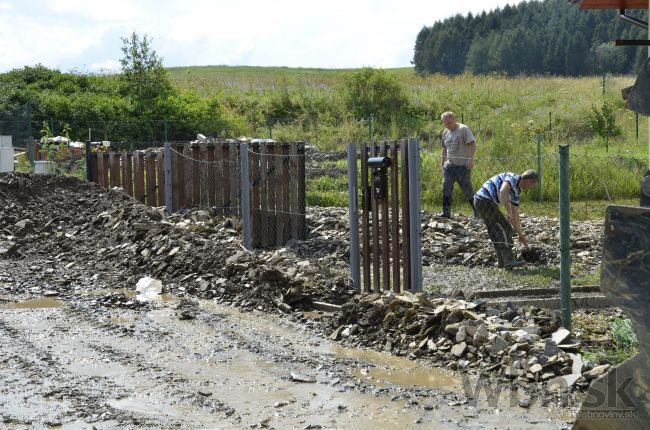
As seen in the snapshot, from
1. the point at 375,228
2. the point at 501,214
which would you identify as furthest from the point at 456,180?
the point at 375,228

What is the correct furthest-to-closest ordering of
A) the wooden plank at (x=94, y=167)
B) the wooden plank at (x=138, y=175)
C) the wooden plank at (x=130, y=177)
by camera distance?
1. the wooden plank at (x=94, y=167)
2. the wooden plank at (x=130, y=177)
3. the wooden plank at (x=138, y=175)

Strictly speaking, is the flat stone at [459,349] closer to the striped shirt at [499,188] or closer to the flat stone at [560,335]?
the flat stone at [560,335]

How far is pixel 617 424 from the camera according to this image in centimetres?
346

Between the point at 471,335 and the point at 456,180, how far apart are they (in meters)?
7.61

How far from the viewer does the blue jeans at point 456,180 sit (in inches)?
578

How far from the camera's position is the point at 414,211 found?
9.38 meters

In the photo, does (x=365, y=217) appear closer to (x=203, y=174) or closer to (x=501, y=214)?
(x=501, y=214)

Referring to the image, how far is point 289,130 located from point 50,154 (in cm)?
1043

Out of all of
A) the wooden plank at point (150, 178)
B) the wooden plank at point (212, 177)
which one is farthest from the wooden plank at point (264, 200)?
the wooden plank at point (150, 178)

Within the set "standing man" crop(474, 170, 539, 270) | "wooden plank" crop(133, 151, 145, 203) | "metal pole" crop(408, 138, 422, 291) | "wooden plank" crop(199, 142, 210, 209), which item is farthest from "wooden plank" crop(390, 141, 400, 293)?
"wooden plank" crop(133, 151, 145, 203)

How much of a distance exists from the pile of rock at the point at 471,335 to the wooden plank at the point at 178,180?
8.02 metres

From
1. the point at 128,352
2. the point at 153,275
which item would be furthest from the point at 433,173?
the point at 128,352

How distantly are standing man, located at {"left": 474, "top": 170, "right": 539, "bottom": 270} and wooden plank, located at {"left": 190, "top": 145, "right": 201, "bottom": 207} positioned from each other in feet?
19.4

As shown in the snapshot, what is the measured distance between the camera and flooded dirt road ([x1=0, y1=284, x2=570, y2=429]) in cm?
588
